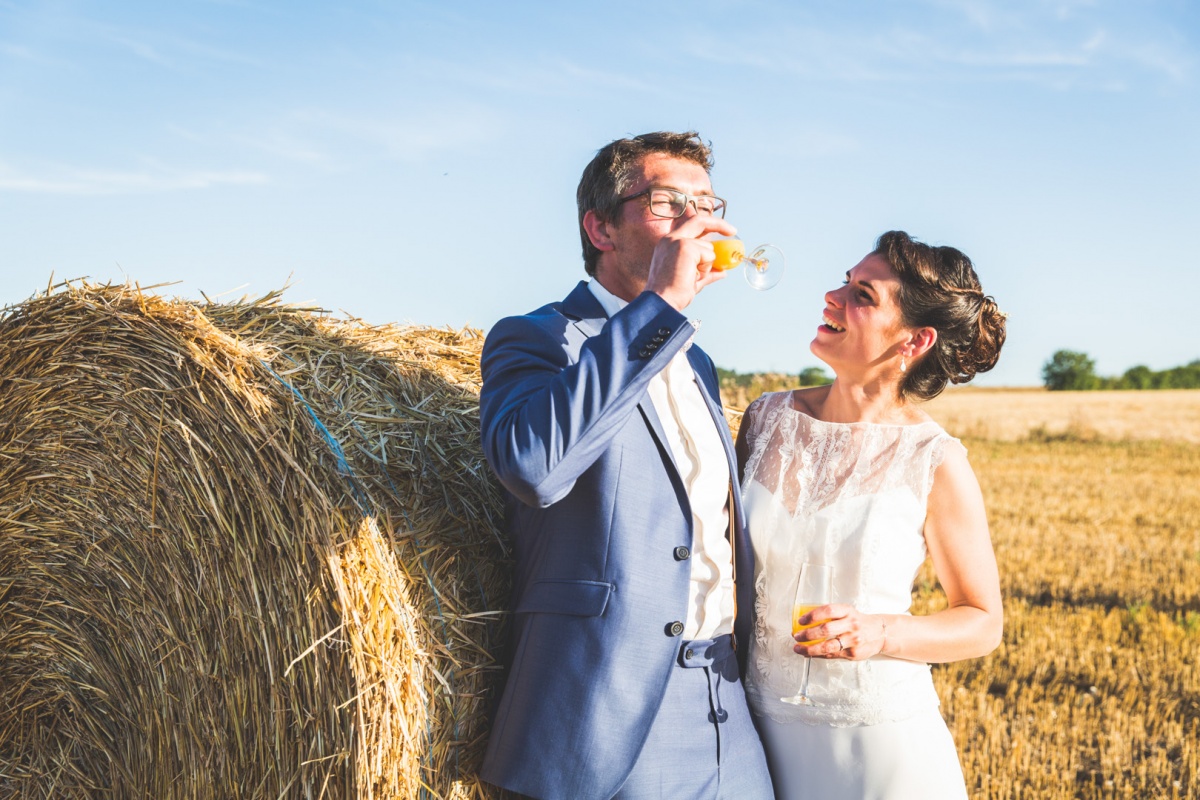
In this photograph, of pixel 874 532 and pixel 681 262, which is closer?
pixel 681 262

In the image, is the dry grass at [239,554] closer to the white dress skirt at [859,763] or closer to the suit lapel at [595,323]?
the suit lapel at [595,323]

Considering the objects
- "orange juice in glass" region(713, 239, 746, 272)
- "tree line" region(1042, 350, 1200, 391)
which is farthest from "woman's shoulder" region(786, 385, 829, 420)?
"tree line" region(1042, 350, 1200, 391)

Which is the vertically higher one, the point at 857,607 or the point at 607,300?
the point at 607,300

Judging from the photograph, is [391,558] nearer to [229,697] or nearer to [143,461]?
[229,697]

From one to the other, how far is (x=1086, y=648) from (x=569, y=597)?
242 inches

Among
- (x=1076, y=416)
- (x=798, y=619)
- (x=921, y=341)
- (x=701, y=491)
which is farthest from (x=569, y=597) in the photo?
(x=1076, y=416)

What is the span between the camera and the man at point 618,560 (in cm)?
243

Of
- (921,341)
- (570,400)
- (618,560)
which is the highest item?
(921,341)

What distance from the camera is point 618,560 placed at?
2529 millimetres

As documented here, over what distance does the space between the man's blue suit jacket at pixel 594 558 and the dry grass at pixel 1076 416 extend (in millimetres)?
21791

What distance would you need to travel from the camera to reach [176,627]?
10.6ft

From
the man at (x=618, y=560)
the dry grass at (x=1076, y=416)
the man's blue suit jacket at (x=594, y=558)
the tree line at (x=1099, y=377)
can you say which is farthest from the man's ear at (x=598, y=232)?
the tree line at (x=1099, y=377)

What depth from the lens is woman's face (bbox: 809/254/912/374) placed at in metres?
3.33

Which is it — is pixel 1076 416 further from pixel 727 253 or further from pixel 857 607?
pixel 727 253
